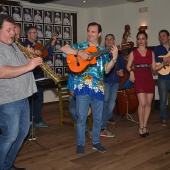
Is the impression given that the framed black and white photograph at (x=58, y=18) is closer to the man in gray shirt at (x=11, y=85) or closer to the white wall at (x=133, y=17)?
the white wall at (x=133, y=17)

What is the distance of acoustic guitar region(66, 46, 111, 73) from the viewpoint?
319 centimetres

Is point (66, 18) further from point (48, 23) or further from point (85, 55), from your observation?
point (85, 55)

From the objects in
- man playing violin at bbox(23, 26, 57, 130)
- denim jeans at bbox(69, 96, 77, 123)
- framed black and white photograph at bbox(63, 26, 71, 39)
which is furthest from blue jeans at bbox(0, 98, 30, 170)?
framed black and white photograph at bbox(63, 26, 71, 39)

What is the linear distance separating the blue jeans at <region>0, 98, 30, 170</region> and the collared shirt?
893 millimetres

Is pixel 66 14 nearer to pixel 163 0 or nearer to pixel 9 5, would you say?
pixel 9 5

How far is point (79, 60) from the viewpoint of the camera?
3223mm

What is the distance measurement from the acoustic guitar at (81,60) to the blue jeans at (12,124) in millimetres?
873

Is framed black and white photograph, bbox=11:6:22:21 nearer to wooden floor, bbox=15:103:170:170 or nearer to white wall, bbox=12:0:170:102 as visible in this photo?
white wall, bbox=12:0:170:102

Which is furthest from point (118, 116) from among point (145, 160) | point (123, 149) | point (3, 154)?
point (3, 154)

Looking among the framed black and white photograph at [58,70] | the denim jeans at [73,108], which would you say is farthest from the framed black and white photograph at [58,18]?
the denim jeans at [73,108]

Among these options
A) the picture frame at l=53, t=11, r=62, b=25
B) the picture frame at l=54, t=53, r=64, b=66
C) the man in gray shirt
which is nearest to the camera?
the man in gray shirt

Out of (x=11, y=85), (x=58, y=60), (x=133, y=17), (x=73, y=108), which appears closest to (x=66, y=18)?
(x=58, y=60)

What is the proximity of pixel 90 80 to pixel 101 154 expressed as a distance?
100 centimetres

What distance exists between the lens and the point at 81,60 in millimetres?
3217
